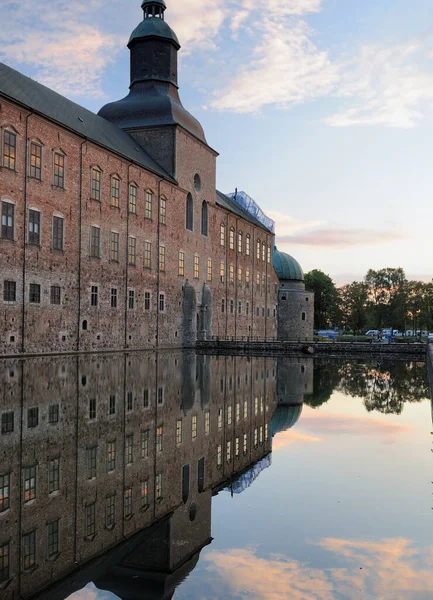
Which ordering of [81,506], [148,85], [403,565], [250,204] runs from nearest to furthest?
1. [403,565]
2. [81,506]
3. [148,85]
4. [250,204]

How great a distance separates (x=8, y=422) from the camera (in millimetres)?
10750

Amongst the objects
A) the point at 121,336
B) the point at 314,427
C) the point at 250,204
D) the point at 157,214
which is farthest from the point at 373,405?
the point at 250,204

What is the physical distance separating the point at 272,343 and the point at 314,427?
3408 centimetres

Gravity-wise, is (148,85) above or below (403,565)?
above

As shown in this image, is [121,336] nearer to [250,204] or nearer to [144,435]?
[144,435]

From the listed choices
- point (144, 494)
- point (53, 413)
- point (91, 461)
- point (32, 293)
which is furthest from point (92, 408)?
point (32, 293)

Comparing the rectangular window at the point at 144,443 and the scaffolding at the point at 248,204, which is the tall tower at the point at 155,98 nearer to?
the scaffolding at the point at 248,204

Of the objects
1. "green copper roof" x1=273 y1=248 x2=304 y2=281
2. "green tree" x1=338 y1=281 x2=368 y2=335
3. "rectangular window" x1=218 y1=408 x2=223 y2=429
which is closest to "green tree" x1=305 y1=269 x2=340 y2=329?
"green tree" x1=338 y1=281 x2=368 y2=335

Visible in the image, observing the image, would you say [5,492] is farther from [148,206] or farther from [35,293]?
[148,206]

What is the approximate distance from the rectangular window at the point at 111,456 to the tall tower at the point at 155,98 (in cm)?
3919

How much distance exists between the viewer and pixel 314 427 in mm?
12219

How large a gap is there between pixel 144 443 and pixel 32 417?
2.81 m

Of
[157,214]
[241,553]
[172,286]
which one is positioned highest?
[157,214]

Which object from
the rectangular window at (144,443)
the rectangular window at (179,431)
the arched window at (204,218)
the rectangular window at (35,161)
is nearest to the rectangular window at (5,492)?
the rectangular window at (144,443)
